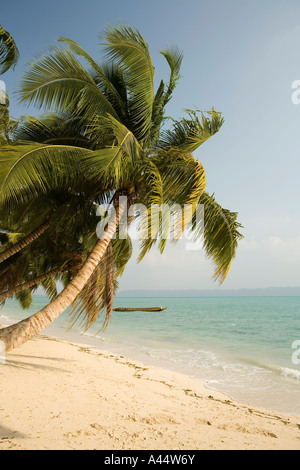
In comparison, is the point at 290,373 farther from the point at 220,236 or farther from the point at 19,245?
the point at 19,245

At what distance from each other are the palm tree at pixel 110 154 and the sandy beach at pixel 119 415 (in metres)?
1.42

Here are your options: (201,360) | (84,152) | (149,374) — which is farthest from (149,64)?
(201,360)

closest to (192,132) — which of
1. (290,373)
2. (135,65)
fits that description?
(135,65)

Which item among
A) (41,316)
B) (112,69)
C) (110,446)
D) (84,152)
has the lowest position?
(110,446)

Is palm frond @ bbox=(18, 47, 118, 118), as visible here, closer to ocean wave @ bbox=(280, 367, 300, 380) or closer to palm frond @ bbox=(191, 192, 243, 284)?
palm frond @ bbox=(191, 192, 243, 284)

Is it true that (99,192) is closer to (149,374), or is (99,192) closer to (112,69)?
(112,69)

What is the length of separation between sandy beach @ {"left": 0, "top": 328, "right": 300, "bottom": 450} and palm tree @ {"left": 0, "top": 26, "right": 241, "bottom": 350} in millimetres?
1415

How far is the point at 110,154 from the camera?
16.9 feet

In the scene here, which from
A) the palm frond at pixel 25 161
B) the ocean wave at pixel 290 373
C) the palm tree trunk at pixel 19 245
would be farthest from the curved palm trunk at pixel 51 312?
the ocean wave at pixel 290 373

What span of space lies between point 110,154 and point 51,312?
107 inches
